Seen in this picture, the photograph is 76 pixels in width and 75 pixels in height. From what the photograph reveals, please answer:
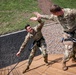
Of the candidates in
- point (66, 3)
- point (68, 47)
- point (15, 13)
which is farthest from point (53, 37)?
point (68, 47)

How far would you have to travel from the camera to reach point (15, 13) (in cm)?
1522

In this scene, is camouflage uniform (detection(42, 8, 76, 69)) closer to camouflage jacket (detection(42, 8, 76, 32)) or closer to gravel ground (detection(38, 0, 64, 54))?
camouflage jacket (detection(42, 8, 76, 32))

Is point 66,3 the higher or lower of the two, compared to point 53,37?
higher

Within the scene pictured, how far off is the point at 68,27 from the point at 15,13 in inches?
356

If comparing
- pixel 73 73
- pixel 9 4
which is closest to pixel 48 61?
pixel 73 73

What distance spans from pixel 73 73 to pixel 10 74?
2.59 meters

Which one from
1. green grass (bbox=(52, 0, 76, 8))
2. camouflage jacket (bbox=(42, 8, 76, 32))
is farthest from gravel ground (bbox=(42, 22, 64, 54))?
camouflage jacket (bbox=(42, 8, 76, 32))

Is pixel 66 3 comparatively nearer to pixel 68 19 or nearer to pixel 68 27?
pixel 68 27

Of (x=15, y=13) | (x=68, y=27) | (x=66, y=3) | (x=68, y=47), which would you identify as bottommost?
(x=66, y=3)

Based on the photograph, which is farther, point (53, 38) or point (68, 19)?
point (53, 38)

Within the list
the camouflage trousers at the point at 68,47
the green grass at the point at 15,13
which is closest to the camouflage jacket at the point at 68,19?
the camouflage trousers at the point at 68,47

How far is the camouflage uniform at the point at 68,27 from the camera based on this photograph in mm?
6285

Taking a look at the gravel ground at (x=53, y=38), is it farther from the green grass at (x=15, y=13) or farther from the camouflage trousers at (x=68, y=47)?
the camouflage trousers at (x=68, y=47)

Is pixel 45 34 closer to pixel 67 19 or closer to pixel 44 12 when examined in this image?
pixel 44 12
